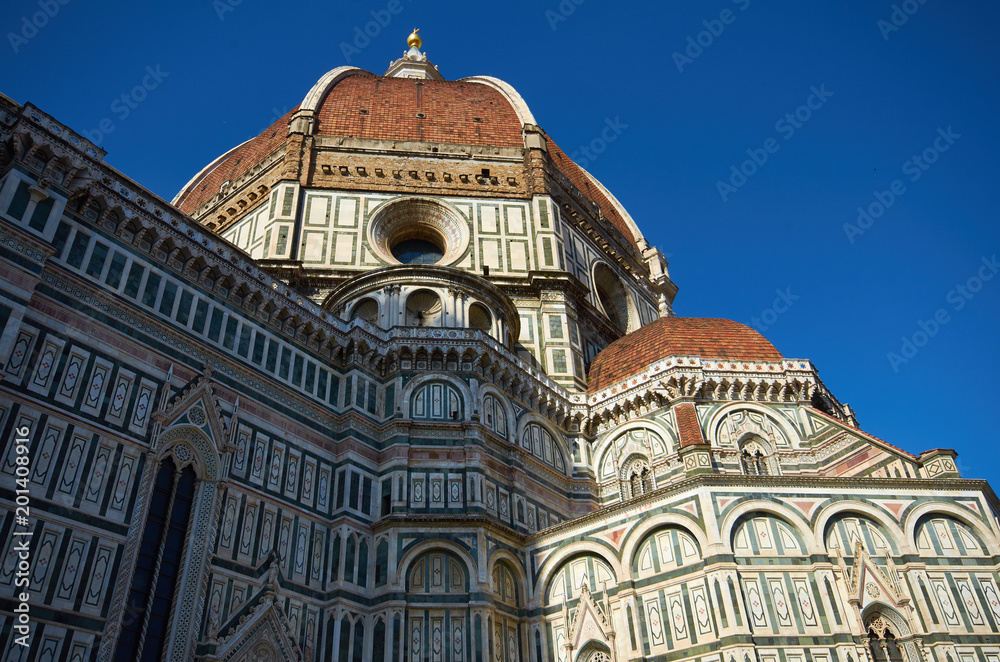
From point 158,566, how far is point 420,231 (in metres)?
20.2

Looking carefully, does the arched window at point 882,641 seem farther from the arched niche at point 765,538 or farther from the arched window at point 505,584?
the arched window at point 505,584

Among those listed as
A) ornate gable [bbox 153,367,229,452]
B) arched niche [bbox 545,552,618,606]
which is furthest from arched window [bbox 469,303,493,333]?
ornate gable [bbox 153,367,229,452]

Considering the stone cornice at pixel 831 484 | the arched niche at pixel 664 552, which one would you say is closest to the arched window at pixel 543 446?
the arched niche at pixel 664 552

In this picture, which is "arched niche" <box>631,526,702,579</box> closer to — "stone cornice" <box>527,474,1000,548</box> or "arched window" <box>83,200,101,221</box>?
"stone cornice" <box>527,474,1000,548</box>

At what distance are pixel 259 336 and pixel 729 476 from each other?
12595 mm

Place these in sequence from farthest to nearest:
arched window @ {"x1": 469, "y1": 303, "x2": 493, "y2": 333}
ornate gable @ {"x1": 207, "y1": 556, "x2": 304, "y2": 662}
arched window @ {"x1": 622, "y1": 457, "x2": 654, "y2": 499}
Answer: arched window @ {"x1": 469, "y1": 303, "x2": 493, "y2": 333}
arched window @ {"x1": 622, "y1": 457, "x2": 654, "y2": 499}
ornate gable @ {"x1": 207, "y1": 556, "x2": 304, "y2": 662}

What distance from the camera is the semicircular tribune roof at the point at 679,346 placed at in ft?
92.1

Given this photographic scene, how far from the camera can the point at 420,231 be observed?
3434 centimetres

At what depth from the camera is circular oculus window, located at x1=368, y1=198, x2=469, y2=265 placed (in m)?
32.9

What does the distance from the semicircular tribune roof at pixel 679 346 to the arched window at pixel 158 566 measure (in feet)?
50.7

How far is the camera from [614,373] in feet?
95.9

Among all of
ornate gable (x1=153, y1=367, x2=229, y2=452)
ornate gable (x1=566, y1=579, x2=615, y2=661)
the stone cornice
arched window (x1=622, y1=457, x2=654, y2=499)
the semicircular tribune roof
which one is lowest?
ornate gable (x1=566, y1=579, x2=615, y2=661)

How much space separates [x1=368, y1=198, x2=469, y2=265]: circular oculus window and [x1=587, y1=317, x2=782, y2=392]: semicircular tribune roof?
7560 mm

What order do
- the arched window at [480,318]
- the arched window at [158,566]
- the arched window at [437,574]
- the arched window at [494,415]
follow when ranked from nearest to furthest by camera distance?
the arched window at [158,566] → the arched window at [437,574] → the arched window at [494,415] → the arched window at [480,318]
